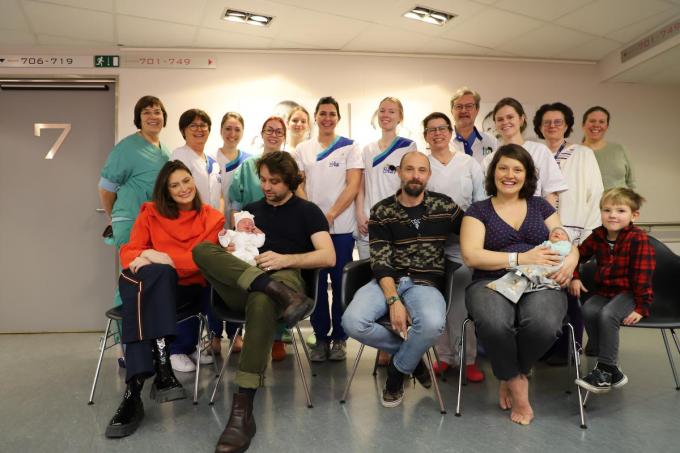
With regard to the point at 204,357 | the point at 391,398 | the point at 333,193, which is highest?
the point at 333,193

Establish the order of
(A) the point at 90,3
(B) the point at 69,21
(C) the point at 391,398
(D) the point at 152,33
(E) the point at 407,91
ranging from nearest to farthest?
(C) the point at 391,398
(A) the point at 90,3
(B) the point at 69,21
(D) the point at 152,33
(E) the point at 407,91

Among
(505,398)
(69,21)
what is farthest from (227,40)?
(505,398)

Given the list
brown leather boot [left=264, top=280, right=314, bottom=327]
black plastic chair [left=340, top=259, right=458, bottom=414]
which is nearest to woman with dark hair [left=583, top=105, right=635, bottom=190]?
black plastic chair [left=340, top=259, right=458, bottom=414]

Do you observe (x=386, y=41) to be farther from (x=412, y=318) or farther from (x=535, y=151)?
(x=412, y=318)

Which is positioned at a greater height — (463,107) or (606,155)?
(463,107)

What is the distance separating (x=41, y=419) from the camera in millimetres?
2430

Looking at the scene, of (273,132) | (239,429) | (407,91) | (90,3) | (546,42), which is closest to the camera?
(239,429)

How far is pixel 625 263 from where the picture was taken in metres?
2.58

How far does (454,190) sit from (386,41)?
2296 mm

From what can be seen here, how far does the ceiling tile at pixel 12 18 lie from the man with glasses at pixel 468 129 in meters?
3.18

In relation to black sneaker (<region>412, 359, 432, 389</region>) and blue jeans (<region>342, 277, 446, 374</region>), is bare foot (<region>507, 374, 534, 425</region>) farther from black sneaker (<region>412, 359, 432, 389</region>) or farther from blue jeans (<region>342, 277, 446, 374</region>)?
black sneaker (<region>412, 359, 432, 389</region>)

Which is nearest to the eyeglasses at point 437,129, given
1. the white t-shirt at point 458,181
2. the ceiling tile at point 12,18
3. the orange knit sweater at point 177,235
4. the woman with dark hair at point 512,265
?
the white t-shirt at point 458,181

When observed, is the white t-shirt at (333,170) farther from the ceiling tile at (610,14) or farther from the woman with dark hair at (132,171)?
the ceiling tile at (610,14)

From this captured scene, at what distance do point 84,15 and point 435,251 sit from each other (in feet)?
10.6
